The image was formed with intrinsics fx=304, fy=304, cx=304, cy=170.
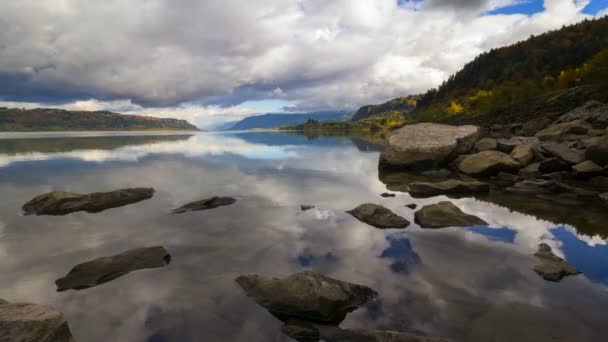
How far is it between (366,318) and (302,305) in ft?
4.06

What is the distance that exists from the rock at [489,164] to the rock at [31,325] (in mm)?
21660

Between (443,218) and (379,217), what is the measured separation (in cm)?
231

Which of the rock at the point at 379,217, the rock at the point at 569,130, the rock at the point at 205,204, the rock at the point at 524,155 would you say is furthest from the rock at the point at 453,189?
the rock at the point at 569,130

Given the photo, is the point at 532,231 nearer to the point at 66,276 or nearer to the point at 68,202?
the point at 66,276

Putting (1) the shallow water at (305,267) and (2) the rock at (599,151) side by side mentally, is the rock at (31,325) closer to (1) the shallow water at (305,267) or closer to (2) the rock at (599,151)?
(1) the shallow water at (305,267)

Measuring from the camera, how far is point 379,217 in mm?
11586

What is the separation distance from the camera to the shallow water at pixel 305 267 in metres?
5.58

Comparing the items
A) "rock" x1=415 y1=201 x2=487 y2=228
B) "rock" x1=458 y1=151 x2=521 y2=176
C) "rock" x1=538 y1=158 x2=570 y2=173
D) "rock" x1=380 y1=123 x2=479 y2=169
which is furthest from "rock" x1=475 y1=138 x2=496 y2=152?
"rock" x1=415 y1=201 x2=487 y2=228

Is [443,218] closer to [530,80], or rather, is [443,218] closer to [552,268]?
[552,268]

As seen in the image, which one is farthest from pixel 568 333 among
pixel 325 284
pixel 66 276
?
pixel 66 276

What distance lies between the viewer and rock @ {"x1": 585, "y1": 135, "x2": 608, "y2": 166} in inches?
623

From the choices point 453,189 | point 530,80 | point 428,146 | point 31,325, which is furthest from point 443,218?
point 530,80

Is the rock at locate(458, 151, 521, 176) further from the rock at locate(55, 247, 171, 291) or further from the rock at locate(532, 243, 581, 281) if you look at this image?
the rock at locate(55, 247, 171, 291)

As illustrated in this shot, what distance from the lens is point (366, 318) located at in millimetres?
5766
